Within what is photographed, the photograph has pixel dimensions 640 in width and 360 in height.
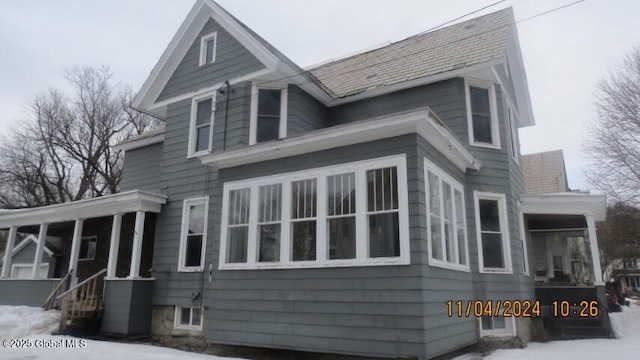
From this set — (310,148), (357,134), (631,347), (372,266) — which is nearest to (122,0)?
(310,148)

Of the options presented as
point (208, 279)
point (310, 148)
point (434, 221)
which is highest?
point (310, 148)

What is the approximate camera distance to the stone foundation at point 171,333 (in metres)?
9.33

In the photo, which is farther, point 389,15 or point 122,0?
point 122,0

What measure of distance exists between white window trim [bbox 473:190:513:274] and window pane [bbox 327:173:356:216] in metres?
3.46

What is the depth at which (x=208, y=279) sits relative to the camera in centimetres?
954

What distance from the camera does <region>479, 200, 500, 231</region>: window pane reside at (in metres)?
9.64

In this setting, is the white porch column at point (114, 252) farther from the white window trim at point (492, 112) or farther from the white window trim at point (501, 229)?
the white window trim at point (492, 112)

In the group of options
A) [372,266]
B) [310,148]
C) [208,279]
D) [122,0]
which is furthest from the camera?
[122,0]

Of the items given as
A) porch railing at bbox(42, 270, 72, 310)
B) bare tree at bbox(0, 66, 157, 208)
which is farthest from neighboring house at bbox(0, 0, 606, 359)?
bare tree at bbox(0, 66, 157, 208)

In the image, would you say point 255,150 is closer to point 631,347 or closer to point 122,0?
point 122,0

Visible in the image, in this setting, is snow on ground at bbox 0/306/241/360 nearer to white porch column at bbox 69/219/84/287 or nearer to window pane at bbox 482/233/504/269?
white porch column at bbox 69/219/84/287

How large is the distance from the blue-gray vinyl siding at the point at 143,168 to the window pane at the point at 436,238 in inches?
356

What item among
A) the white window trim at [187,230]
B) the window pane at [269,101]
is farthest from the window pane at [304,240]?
the window pane at [269,101]

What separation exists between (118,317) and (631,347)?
10669mm
